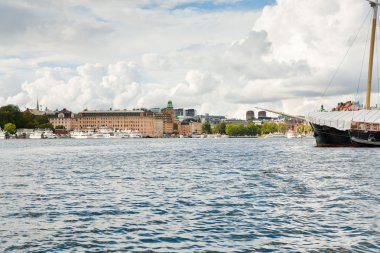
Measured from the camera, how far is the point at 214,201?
25.4 m

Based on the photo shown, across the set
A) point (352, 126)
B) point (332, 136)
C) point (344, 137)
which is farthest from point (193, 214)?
point (332, 136)

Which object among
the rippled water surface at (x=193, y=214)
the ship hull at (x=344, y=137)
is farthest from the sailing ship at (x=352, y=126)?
the rippled water surface at (x=193, y=214)

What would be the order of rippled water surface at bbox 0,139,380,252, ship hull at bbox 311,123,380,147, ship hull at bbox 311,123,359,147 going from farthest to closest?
ship hull at bbox 311,123,359,147 → ship hull at bbox 311,123,380,147 → rippled water surface at bbox 0,139,380,252

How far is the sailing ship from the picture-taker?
81062 millimetres

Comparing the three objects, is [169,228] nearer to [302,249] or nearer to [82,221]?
[82,221]

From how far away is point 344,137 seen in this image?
85188mm

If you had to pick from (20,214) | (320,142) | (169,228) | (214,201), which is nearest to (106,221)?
(169,228)

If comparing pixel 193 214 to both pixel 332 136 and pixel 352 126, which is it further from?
pixel 332 136

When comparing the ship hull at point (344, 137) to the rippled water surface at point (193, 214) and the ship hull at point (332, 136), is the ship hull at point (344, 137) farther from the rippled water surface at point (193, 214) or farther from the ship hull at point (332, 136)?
the rippled water surface at point (193, 214)

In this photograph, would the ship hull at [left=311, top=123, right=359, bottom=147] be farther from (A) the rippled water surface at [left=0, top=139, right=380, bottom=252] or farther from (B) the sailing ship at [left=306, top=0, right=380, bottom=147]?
(A) the rippled water surface at [left=0, top=139, right=380, bottom=252]

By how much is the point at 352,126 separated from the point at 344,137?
13.0ft

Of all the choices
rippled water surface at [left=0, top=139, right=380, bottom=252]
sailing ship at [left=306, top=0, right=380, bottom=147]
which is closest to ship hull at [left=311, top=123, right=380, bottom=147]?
sailing ship at [left=306, top=0, right=380, bottom=147]

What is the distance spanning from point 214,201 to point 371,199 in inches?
309

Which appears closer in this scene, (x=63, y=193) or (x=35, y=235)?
(x=35, y=235)
